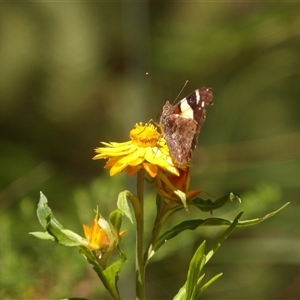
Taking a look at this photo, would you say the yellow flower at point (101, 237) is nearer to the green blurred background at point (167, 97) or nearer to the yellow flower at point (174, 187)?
the yellow flower at point (174, 187)

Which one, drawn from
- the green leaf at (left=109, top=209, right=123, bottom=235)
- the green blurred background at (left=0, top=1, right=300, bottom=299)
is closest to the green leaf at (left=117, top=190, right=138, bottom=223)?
the green leaf at (left=109, top=209, right=123, bottom=235)

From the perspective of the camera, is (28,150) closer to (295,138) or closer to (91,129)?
(91,129)

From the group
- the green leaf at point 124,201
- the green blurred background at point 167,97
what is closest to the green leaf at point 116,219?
the green leaf at point 124,201

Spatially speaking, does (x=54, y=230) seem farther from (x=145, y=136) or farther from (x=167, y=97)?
(x=167, y=97)

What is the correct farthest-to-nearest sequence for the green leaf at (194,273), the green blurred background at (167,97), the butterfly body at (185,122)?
the green blurred background at (167,97) → the butterfly body at (185,122) → the green leaf at (194,273)

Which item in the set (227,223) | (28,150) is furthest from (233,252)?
(227,223)

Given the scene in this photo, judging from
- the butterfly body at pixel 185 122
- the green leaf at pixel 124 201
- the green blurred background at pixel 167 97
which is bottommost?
the green blurred background at pixel 167 97

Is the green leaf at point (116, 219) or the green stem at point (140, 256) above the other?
the green leaf at point (116, 219)
